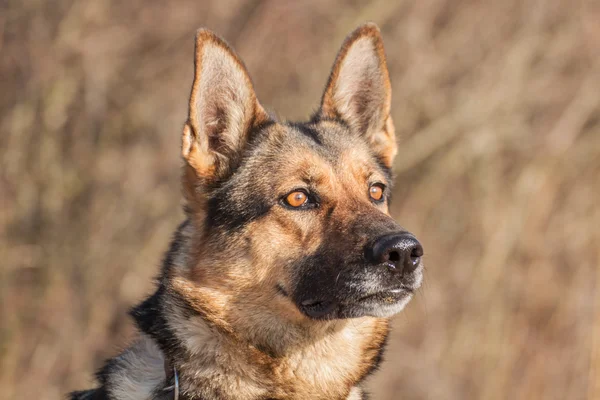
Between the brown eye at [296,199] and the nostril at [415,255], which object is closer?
the nostril at [415,255]

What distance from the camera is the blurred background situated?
8273 millimetres

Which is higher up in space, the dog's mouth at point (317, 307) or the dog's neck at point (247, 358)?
the dog's mouth at point (317, 307)

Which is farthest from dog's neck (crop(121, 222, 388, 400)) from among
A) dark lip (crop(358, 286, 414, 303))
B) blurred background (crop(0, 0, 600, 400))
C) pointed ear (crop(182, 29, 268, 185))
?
blurred background (crop(0, 0, 600, 400))

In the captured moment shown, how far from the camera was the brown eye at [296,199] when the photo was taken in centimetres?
418

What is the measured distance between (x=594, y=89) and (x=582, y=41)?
677 mm

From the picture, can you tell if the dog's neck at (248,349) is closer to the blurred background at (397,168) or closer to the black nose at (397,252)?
the black nose at (397,252)

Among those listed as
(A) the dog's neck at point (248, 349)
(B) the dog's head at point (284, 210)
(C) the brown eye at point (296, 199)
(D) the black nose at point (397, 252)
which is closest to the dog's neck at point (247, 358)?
(A) the dog's neck at point (248, 349)

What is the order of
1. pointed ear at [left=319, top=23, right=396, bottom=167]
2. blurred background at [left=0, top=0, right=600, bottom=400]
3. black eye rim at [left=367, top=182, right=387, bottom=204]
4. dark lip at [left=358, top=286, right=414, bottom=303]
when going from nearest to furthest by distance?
dark lip at [left=358, top=286, right=414, bottom=303] → black eye rim at [left=367, top=182, right=387, bottom=204] → pointed ear at [left=319, top=23, right=396, bottom=167] → blurred background at [left=0, top=0, right=600, bottom=400]

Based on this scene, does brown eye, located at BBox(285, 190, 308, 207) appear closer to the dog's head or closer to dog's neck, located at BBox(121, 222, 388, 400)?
the dog's head

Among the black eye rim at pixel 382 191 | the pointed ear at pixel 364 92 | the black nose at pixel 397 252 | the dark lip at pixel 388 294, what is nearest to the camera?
the black nose at pixel 397 252

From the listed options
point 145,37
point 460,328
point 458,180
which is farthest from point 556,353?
point 145,37

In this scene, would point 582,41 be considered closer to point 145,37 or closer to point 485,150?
point 485,150

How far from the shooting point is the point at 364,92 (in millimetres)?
4918

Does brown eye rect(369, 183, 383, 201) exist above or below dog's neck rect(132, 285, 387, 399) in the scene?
above
